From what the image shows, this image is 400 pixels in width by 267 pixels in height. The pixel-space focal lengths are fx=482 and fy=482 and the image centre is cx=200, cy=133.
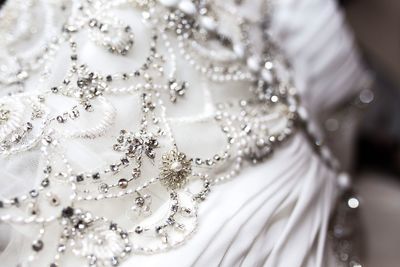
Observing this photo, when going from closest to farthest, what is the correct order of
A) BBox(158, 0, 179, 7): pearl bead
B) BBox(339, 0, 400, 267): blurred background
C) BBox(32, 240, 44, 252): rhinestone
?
BBox(32, 240, 44, 252): rhinestone
BBox(158, 0, 179, 7): pearl bead
BBox(339, 0, 400, 267): blurred background

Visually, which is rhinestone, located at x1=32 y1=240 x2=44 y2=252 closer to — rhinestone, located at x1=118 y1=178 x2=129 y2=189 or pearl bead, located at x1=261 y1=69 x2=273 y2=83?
rhinestone, located at x1=118 y1=178 x2=129 y2=189

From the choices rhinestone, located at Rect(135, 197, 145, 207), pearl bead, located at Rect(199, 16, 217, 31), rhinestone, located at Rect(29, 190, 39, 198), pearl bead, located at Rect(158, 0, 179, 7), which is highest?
pearl bead, located at Rect(158, 0, 179, 7)

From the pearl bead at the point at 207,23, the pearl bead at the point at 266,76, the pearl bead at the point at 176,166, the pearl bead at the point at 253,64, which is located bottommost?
the pearl bead at the point at 176,166

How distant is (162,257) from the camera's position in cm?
46

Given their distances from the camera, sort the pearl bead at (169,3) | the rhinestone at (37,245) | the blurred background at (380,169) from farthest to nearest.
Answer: the blurred background at (380,169) → the pearl bead at (169,3) → the rhinestone at (37,245)

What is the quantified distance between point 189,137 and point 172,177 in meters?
0.05

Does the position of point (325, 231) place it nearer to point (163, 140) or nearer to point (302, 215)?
point (302, 215)

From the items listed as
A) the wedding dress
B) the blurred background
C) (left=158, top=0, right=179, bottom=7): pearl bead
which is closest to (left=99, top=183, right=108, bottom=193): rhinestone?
the wedding dress

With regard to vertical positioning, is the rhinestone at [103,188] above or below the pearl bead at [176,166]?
below

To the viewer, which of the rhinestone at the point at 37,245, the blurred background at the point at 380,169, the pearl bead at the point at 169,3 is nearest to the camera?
the rhinestone at the point at 37,245

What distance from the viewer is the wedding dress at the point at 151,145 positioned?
0.45 meters

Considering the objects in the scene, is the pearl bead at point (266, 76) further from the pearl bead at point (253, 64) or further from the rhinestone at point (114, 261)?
the rhinestone at point (114, 261)

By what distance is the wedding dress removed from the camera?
0.45 m

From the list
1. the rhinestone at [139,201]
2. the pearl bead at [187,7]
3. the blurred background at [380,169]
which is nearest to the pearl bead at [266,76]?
the pearl bead at [187,7]
